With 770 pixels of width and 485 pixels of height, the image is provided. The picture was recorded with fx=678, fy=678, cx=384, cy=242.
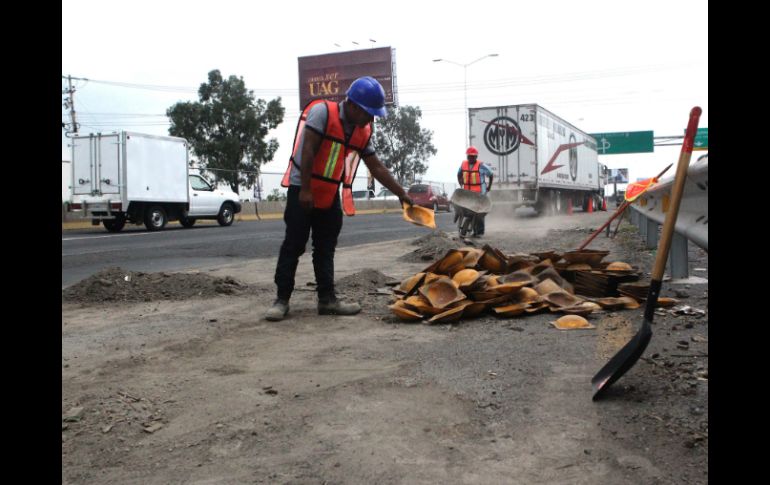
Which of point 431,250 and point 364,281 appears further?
point 431,250

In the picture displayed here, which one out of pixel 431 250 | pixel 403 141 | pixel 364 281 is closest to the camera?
pixel 364 281

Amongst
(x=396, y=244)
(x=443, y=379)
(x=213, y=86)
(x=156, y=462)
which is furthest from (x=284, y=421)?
(x=213, y=86)

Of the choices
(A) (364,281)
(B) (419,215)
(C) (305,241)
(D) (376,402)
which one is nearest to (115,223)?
(A) (364,281)

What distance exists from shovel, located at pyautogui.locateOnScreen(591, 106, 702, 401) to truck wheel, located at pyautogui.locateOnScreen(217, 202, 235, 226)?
22513 mm

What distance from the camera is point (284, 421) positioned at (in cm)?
278

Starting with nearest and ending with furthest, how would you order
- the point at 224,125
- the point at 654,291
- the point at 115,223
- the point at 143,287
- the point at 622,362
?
the point at 622,362 < the point at 654,291 < the point at 143,287 < the point at 115,223 < the point at 224,125

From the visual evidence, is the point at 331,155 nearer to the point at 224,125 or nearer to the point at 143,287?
Result: the point at 143,287

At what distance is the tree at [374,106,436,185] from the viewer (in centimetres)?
6681

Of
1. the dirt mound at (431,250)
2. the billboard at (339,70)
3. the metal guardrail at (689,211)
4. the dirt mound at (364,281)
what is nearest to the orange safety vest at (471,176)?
the dirt mound at (431,250)

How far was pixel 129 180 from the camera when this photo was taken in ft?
70.1

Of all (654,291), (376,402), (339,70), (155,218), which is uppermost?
(339,70)

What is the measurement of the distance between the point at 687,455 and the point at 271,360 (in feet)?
7.32

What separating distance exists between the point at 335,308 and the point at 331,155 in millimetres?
1181
